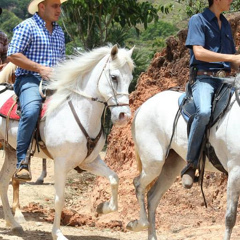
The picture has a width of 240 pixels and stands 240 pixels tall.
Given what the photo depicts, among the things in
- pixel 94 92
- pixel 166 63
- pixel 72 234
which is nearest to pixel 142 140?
pixel 94 92

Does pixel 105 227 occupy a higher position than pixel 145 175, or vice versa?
pixel 145 175

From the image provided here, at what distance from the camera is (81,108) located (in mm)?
6562

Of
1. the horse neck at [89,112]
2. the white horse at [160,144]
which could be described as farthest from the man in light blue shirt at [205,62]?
the horse neck at [89,112]

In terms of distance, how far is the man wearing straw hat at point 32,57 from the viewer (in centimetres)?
666

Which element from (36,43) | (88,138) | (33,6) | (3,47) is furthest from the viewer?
(3,47)

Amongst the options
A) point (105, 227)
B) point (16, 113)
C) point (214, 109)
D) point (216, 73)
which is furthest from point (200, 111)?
point (105, 227)

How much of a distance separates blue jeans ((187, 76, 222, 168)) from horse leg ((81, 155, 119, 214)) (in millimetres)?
936

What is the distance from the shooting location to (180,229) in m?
7.95

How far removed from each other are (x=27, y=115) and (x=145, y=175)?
159cm

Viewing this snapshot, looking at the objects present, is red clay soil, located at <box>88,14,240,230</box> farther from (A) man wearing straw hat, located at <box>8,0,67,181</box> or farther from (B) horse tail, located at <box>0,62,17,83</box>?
(B) horse tail, located at <box>0,62,17,83</box>

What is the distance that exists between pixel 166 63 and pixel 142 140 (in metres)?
3.80

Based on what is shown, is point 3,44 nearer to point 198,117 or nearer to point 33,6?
point 33,6

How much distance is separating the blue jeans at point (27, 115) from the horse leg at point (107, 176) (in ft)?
2.34

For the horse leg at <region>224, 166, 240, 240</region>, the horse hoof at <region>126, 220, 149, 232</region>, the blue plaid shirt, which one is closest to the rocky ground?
the horse hoof at <region>126, 220, 149, 232</region>
